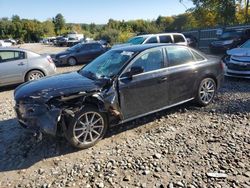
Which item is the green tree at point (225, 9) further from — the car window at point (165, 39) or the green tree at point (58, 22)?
the green tree at point (58, 22)

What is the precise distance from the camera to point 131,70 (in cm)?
499

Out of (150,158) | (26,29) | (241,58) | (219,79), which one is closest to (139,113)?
(150,158)

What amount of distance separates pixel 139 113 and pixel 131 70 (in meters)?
0.83

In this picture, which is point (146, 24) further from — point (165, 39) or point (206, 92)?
point (206, 92)

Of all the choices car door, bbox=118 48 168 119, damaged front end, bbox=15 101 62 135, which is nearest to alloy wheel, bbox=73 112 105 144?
damaged front end, bbox=15 101 62 135

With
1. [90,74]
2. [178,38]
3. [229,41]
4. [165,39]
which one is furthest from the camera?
[229,41]

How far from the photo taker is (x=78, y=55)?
56.2ft

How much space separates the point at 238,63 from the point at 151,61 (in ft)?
15.2

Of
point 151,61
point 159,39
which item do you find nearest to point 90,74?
point 151,61

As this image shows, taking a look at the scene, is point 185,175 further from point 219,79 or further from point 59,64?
point 59,64

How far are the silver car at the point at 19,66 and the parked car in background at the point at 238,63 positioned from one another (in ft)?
20.6

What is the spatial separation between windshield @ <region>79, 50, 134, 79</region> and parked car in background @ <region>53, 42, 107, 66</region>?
1151cm

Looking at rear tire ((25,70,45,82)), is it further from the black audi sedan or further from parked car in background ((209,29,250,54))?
parked car in background ((209,29,250,54))

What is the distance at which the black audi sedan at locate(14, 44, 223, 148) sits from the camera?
4.39 meters
